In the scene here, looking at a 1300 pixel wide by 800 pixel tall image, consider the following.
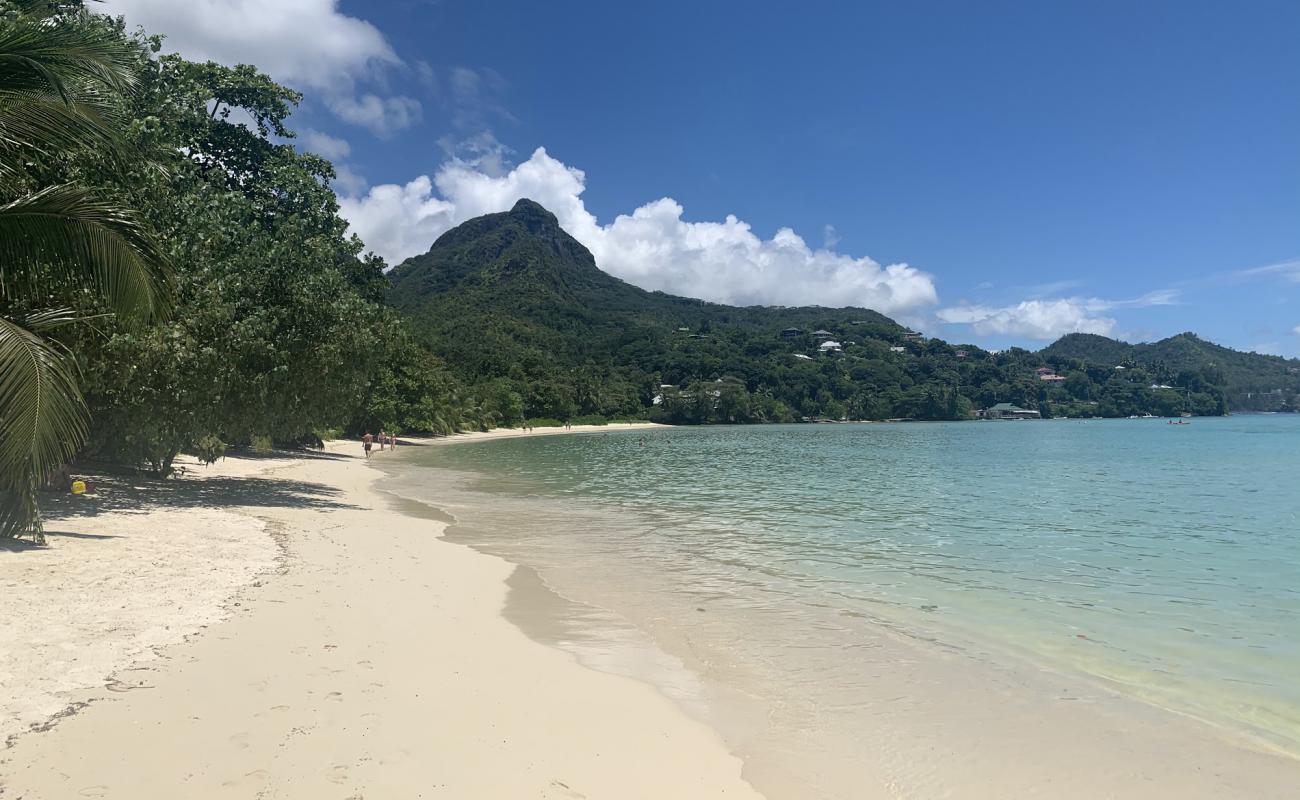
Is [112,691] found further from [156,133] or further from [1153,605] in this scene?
[156,133]

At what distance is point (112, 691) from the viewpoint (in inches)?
218

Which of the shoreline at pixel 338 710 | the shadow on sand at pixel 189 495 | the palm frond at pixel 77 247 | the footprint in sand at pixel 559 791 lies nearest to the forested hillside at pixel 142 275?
the palm frond at pixel 77 247

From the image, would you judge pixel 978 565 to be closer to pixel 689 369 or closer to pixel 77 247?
pixel 77 247

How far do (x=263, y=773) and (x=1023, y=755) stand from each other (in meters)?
5.68

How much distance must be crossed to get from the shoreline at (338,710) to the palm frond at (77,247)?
3.42m

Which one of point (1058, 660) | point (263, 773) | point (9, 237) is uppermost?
point (9, 237)

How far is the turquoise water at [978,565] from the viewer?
825cm

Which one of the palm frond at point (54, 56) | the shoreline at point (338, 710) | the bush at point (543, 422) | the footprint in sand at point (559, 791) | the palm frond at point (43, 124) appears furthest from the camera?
the bush at point (543, 422)

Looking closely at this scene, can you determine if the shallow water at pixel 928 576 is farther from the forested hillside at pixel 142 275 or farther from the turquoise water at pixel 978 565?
the forested hillside at pixel 142 275

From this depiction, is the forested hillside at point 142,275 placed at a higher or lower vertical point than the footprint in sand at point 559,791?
higher

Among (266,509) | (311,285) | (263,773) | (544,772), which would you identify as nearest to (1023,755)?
(544,772)

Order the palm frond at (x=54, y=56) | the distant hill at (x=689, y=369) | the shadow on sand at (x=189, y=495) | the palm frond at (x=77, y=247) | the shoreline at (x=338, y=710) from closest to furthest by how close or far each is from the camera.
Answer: the shoreline at (x=338, y=710), the palm frond at (x=77, y=247), the palm frond at (x=54, y=56), the shadow on sand at (x=189, y=495), the distant hill at (x=689, y=369)

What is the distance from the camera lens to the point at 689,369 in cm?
15188

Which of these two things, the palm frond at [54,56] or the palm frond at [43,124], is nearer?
the palm frond at [43,124]
